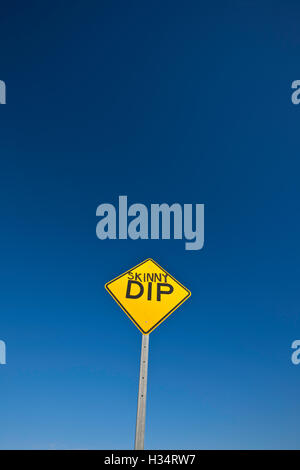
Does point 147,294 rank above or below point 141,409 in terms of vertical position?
above

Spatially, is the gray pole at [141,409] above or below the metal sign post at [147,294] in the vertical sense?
below

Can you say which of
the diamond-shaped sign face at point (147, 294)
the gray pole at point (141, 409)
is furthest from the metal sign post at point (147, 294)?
the gray pole at point (141, 409)

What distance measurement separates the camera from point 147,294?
2.79m

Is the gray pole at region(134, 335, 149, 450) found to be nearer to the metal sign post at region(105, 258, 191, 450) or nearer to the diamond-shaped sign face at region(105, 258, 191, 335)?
the metal sign post at region(105, 258, 191, 450)

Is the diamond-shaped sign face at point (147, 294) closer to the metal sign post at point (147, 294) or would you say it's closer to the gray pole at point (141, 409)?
the metal sign post at point (147, 294)

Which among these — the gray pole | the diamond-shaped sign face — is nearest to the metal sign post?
the diamond-shaped sign face

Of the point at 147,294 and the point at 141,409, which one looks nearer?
the point at 141,409

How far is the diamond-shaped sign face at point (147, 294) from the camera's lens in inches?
105

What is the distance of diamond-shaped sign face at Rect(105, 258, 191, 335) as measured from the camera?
267 centimetres

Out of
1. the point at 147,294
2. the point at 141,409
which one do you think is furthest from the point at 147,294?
A: the point at 141,409

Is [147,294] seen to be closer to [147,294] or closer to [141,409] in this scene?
[147,294]
